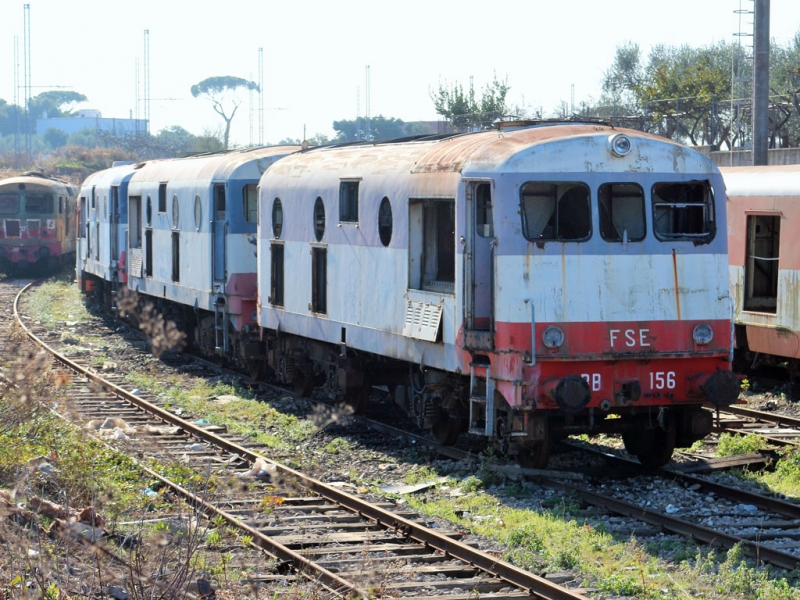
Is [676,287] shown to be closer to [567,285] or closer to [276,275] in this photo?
[567,285]

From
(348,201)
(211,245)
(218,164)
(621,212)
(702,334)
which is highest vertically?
(218,164)

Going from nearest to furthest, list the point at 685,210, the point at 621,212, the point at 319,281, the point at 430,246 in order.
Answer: the point at 621,212
the point at 685,210
the point at 430,246
the point at 319,281

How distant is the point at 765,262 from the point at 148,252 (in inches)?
435

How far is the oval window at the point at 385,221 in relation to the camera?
12.2 metres

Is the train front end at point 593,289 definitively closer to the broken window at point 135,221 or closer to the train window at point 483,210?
Result: the train window at point 483,210

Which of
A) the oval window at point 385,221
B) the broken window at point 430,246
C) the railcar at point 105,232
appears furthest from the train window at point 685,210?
the railcar at point 105,232

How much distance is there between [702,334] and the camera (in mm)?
10602

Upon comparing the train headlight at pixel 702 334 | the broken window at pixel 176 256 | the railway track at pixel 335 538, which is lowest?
the railway track at pixel 335 538

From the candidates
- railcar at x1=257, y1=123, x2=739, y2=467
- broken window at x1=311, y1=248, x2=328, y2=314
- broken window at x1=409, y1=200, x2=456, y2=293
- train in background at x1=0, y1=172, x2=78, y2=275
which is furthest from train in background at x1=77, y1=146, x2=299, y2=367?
train in background at x1=0, y1=172, x2=78, y2=275

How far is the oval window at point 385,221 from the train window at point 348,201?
759mm

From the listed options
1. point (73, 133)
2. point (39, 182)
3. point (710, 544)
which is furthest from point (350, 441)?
point (73, 133)

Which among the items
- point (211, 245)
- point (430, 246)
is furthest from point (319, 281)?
point (211, 245)

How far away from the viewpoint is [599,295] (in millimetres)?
10383

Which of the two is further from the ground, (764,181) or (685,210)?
(764,181)
